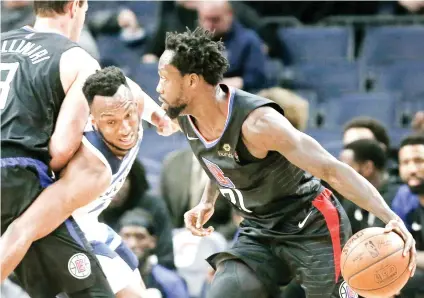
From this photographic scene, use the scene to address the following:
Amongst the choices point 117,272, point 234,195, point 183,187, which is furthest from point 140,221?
point 234,195

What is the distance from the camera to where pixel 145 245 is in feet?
21.6

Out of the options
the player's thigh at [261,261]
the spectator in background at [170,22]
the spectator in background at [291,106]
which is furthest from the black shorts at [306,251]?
the spectator in background at [170,22]

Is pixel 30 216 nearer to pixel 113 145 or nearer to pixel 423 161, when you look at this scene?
pixel 113 145

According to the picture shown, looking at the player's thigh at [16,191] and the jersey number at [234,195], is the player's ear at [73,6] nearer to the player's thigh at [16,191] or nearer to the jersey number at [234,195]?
the player's thigh at [16,191]

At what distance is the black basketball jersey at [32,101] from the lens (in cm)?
425

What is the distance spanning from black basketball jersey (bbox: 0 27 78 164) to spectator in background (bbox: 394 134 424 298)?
114 inches

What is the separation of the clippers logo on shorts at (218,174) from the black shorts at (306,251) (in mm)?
302

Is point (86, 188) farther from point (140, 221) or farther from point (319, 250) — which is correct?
point (140, 221)

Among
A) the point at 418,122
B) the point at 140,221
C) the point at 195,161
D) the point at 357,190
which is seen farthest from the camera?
the point at 418,122

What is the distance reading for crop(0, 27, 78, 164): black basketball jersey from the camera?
13.9 feet

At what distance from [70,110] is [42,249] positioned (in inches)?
25.5

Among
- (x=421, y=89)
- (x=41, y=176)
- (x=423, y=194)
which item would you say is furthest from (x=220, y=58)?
(x=421, y=89)

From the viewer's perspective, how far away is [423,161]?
6453 mm

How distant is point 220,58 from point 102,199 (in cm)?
95
